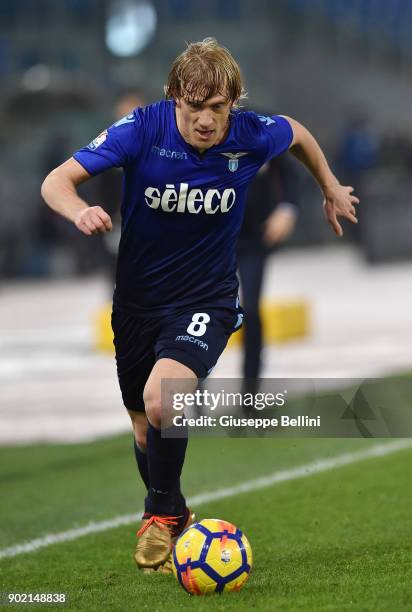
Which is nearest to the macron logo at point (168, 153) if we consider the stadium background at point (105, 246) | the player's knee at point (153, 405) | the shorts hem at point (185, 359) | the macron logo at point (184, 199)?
the macron logo at point (184, 199)

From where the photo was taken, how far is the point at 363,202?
1057 inches

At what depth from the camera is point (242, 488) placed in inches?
318

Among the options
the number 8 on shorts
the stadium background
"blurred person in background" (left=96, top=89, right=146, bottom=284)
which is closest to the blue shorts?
the number 8 on shorts

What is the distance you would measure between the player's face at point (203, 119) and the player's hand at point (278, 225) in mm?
4104

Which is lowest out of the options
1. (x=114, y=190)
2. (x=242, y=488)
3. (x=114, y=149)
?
(x=242, y=488)

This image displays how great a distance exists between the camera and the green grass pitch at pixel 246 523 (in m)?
5.23

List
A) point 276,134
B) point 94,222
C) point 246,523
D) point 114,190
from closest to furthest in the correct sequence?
point 94,222, point 276,134, point 246,523, point 114,190

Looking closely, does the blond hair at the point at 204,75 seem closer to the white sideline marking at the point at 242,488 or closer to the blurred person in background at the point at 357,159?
the white sideline marking at the point at 242,488

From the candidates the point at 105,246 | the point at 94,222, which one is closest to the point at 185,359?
the point at 94,222

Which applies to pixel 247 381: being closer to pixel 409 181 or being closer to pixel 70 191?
pixel 70 191

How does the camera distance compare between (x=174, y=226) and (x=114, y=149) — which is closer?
(x=114, y=149)

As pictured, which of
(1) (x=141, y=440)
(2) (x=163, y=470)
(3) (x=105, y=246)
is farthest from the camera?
(3) (x=105, y=246)

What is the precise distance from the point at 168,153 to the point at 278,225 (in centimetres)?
423

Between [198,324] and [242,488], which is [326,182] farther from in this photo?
[242,488]
